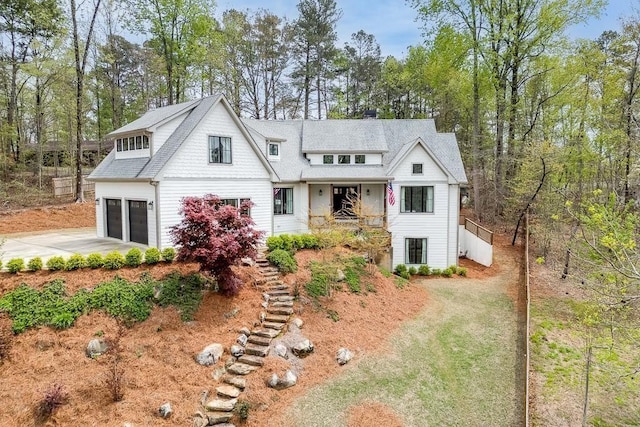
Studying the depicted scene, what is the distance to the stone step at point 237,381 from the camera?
938 cm

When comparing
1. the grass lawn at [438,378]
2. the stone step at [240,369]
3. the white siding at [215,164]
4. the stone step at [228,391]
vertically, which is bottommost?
the grass lawn at [438,378]

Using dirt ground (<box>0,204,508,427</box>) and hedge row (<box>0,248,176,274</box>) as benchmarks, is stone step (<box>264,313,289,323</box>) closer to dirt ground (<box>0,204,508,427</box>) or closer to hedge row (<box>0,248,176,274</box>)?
dirt ground (<box>0,204,508,427</box>)

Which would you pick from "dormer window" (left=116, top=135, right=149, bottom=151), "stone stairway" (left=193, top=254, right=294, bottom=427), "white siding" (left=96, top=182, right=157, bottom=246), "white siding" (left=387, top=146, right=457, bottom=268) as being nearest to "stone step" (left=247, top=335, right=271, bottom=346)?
"stone stairway" (left=193, top=254, right=294, bottom=427)

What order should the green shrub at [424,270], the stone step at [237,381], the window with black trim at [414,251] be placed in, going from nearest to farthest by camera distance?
the stone step at [237,381] < the green shrub at [424,270] < the window with black trim at [414,251]

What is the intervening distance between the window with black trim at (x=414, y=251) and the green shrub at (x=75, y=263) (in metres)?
15.3

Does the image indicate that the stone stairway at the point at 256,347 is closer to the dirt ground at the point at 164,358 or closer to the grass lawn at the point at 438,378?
the dirt ground at the point at 164,358

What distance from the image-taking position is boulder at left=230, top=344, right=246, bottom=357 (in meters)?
10.5

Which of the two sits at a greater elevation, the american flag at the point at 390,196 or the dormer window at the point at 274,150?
the dormer window at the point at 274,150

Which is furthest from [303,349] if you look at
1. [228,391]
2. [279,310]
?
[228,391]

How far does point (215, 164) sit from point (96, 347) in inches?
351

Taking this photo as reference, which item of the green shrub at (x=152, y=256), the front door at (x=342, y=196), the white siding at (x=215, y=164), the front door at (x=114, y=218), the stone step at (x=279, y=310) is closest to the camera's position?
the stone step at (x=279, y=310)

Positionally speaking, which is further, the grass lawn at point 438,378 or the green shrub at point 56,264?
the green shrub at point 56,264

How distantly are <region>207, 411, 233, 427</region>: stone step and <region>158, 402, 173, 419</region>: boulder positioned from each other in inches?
34.3

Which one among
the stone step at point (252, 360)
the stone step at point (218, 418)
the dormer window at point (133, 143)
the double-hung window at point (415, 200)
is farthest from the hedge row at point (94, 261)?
the double-hung window at point (415, 200)
